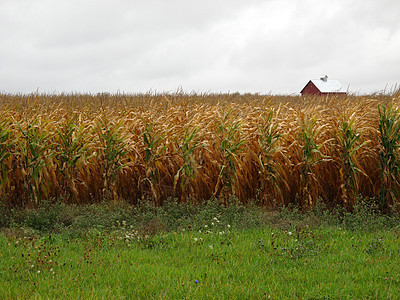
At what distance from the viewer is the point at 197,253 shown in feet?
17.6

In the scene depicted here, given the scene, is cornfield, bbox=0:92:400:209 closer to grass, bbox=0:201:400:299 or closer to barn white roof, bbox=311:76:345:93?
grass, bbox=0:201:400:299

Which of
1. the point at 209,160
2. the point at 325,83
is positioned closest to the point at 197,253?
the point at 209,160

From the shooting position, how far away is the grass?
4.43m

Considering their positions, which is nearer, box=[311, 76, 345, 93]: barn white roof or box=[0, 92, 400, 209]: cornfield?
box=[0, 92, 400, 209]: cornfield

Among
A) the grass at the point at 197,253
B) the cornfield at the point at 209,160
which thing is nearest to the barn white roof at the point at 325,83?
the cornfield at the point at 209,160

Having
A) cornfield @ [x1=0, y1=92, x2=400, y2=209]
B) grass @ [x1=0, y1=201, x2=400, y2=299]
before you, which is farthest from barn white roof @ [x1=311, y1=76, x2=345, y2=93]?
grass @ [x1=0, y1=201, x2=400, y2=299]

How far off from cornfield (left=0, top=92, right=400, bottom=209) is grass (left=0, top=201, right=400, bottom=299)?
1.46 feet

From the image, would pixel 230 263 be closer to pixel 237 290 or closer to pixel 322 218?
pixel 237 290

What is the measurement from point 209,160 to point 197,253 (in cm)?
255

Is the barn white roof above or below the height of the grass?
above

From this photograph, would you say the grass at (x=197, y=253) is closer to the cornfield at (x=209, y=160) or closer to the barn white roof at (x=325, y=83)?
the cornfield at (x=209, y=160)

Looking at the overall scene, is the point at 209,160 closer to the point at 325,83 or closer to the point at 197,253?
the point at 197,253

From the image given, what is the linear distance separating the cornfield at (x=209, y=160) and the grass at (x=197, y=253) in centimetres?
44

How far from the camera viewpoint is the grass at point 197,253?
A: 4.43m
